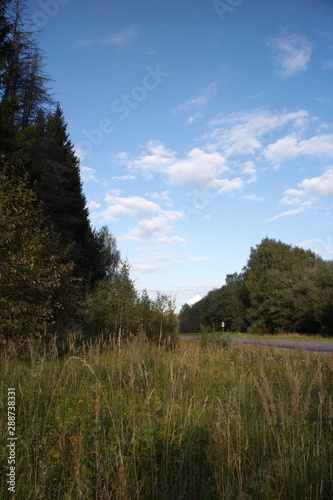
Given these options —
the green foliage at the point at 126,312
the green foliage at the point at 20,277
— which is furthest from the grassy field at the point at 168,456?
the green foliage at the point at 126,312

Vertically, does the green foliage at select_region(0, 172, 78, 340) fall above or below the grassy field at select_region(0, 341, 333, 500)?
above

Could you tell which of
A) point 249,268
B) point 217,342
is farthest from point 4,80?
point 249,268

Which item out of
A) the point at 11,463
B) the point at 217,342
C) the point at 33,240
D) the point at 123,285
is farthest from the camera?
the point at 123,285

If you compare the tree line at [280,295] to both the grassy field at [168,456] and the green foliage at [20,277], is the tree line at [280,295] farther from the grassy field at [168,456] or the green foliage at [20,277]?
the grassy field at [168,456]

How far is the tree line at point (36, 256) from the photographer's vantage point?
8.16 meters

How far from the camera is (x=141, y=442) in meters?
3.15

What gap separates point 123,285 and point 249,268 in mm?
44829

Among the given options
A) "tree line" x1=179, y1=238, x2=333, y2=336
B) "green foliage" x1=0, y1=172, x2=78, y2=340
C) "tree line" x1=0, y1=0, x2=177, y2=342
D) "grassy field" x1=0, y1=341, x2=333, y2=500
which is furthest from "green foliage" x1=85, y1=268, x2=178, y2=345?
"grassy field" x1=0, y1=341, x2=333, y2=500

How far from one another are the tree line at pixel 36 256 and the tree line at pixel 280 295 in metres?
8.12

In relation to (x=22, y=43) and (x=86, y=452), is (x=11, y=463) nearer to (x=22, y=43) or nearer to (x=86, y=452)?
(x=86, y=452)

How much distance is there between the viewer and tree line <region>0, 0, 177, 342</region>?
8.16 meters

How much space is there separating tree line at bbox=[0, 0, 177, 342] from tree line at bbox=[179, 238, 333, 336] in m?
8.12

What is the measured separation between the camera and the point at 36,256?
838 centimetres

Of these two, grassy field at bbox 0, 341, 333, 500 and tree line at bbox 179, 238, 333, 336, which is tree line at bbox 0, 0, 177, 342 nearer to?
grassy field at bbox 0, 341, 333, 500
